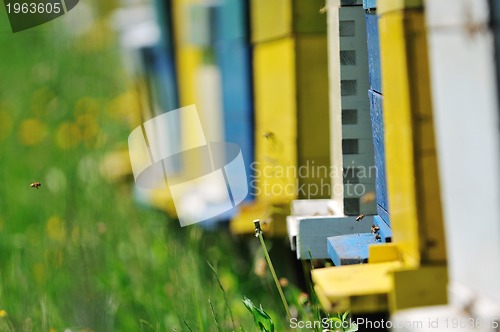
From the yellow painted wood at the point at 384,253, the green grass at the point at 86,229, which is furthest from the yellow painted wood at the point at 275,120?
the yellow painted wood at the point at 384,253

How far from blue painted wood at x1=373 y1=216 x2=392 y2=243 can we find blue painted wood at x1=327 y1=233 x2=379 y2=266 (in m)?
0.03

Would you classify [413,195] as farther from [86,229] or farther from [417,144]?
[86,229]

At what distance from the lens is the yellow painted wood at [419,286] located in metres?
1.68

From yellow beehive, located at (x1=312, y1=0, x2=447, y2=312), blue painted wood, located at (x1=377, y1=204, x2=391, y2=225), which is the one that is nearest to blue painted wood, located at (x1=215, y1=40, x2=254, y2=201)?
blue painted wood, located at (x1=377, y1=204, x2=391, y2=225)

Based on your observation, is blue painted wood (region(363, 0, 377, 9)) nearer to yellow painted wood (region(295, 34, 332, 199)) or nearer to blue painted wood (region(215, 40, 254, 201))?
yellow painted wood (region(295, 34, 332, 199))

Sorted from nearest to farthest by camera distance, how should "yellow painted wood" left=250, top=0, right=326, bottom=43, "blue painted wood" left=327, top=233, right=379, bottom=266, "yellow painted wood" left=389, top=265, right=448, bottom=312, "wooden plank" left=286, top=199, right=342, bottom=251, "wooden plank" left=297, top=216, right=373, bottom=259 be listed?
"yellow painted wood" left=389, top=265, right=448, bottom=312 < "blue painted wood" left=327, top=233, right=379, bottom=266 < "wooden plank" left=297, top=216, right=373, bottom=259 < "wooden plank" left=286, top=199, right=342, bottom=251 < "yellow painted wood" left=250, top=0, right=326, bottom=43

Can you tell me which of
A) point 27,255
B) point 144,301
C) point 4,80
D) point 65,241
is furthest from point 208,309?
point 4,80

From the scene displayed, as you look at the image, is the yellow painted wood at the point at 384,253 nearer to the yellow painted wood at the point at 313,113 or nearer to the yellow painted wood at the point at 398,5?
the yellow painted wood at the point at 398,5

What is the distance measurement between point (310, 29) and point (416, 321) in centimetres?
163

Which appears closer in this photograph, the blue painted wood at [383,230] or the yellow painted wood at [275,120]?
the blue painted wood at [383,230]

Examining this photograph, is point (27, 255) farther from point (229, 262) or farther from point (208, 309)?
point (208, 309)

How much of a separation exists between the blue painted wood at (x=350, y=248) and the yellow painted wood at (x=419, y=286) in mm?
399

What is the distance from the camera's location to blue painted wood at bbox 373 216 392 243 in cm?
227

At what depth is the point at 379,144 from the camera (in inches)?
91.5
